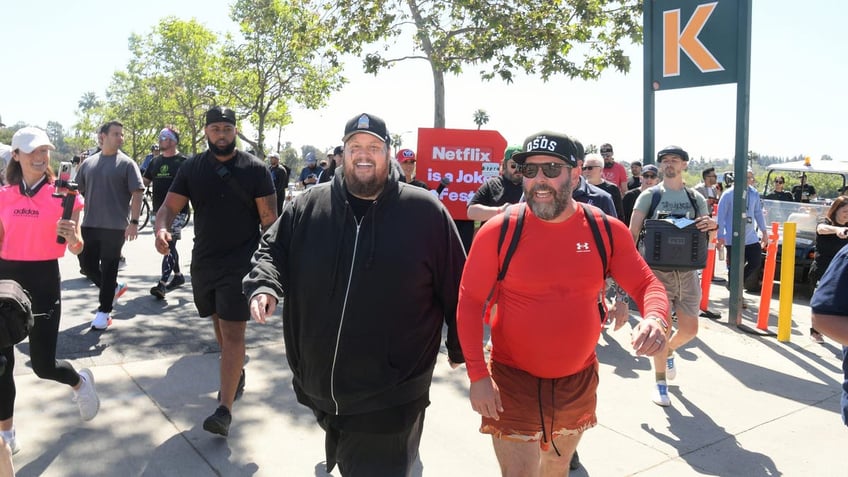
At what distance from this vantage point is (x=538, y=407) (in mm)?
2697

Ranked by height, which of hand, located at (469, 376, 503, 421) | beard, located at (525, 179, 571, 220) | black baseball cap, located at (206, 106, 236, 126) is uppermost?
black baseball cap, located at (206, 106, 236, 126)

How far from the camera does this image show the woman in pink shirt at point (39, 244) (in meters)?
3.75

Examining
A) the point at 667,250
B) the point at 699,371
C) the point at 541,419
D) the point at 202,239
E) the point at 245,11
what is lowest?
the point at 699,371

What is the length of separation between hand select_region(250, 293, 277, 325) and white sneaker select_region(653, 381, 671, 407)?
3562 millimetres

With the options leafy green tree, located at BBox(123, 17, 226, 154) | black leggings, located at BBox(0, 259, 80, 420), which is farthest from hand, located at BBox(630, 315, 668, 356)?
leafy green tree, located at BBox(123, 17, 226, 154)

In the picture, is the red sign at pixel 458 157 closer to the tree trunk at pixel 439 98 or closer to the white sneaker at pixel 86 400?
the tree trunk at pixel 439 98

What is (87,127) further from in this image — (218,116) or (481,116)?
Result: (218,116)

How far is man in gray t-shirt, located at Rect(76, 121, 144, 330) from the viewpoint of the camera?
255 inches

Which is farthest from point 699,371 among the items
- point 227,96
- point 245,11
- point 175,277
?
point 227,96

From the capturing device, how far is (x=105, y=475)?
135 inches

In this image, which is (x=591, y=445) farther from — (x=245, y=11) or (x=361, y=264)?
(x=245, y=11)

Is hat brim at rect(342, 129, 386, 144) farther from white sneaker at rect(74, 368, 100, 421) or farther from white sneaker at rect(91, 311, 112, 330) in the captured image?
white sneaker at rect(91, 311, 112, 330)

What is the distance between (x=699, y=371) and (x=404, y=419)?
167 inches

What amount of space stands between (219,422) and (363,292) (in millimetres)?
1871
